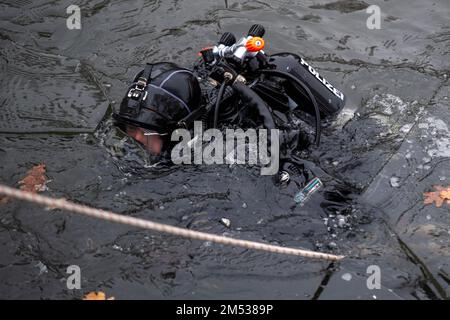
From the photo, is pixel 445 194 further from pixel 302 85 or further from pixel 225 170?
pixel 225 170

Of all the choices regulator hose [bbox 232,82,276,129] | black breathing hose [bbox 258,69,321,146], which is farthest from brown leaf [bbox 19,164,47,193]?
black breathing hose [bbox 258,69,321,146]

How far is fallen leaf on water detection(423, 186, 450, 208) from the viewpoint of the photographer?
175 inches

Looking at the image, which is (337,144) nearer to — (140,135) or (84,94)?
(140,135)

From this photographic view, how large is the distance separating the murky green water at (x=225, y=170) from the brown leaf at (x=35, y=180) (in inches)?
3.3

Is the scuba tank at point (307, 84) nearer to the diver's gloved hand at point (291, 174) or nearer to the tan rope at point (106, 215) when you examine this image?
the diver's gloved hand at point (291, 174)

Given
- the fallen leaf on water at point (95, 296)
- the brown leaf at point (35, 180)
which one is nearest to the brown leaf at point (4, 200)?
the brown leaf at point (35, 180)

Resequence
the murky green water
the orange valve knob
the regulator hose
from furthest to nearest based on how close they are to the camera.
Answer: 1. the orange valve knob
2. the regulator hose
3. the murky green water

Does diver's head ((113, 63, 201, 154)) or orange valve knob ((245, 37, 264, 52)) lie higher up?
orange valve knob ((245, 37, 264, 52))

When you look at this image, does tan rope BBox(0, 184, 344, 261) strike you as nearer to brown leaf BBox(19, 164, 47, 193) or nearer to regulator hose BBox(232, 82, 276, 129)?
regulator hose BBox(232, 82, 276, 129)

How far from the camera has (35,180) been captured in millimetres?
4840

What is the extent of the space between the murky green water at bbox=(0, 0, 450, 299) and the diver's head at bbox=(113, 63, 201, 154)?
348mm

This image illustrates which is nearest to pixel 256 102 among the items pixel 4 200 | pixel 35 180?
pixel 35 180
